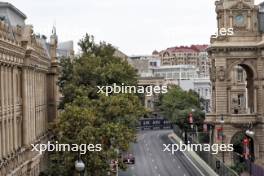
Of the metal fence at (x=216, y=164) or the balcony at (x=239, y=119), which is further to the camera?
the balcony at (x=239, y=119)

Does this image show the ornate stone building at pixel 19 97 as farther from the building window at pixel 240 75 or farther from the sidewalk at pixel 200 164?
the building window at pixel 240 75

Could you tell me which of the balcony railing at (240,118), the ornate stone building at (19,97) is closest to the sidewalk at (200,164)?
the balcony railing at (240,118)

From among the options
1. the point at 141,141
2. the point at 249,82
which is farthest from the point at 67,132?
the point at 141,141

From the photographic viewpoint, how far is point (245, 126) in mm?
71125

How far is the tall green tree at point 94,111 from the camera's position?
45.9 meters

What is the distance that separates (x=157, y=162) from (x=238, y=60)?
17124mm

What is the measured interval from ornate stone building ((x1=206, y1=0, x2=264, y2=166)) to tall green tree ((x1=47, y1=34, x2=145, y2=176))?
402 inches

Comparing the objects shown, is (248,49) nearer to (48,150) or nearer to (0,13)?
(48,150)

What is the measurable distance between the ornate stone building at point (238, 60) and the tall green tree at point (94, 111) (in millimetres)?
10222

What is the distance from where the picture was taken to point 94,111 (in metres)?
52.4

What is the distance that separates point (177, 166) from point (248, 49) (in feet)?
51.5

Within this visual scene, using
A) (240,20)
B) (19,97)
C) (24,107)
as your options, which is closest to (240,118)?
(240,20)

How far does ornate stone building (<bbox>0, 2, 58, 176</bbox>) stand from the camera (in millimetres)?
38969

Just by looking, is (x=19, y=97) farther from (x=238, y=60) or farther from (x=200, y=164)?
(x=238, y=60)
